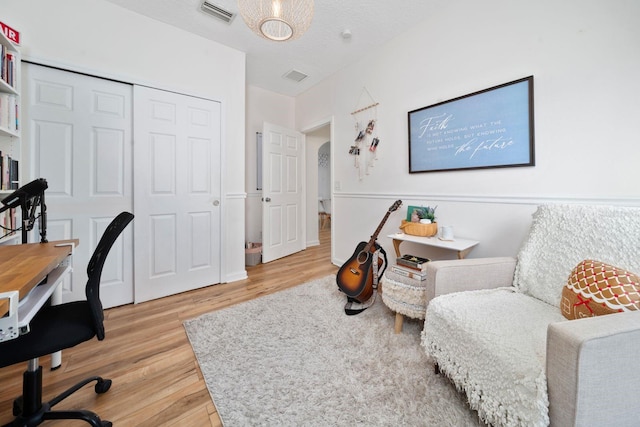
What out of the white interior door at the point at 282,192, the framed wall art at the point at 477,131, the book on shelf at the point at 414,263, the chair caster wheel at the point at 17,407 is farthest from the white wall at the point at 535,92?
the chair caster wheel at the point at 17,407

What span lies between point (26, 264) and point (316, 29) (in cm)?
266

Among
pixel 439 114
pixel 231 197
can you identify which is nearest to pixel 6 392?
pixel 231 197

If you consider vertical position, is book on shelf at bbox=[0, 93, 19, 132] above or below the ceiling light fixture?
below

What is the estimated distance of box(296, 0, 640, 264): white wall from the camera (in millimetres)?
1333

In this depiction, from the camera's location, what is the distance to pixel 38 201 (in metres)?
1.27

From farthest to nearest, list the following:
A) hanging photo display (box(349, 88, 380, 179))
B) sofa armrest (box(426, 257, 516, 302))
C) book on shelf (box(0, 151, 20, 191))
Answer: hanging photo display (box(349, 88, 380, 179)), book on shelf (box(0, 151, 20, 191)), sofa armrest (box(426, 257, 516, 302))

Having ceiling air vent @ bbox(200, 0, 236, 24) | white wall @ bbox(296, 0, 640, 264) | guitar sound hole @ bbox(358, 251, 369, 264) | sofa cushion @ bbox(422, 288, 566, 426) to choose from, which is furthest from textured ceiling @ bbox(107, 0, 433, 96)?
sofa cushion @ bbox(422, 288, 566, 426)

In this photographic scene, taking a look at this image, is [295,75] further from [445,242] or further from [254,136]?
[445,242]

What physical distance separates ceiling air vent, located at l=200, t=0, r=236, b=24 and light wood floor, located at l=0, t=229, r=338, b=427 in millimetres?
2593

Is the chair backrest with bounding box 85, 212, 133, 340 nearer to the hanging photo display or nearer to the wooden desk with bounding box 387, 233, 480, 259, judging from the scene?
the wooden desk with bounding box 387, 233, 480, 259

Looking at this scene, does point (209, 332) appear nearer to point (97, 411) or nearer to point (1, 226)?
point (97, 411)

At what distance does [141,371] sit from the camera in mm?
1320

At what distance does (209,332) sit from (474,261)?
178 centimetres

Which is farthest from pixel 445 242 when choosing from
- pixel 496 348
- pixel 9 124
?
pixel 9 124
